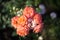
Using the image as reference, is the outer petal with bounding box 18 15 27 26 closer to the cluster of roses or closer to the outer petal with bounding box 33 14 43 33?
Result: the cluster of roses

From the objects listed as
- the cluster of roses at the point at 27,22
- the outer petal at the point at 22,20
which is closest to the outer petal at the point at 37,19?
the cluster of roses at the point at 27,22

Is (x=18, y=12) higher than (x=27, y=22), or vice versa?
(x=18, y=12)

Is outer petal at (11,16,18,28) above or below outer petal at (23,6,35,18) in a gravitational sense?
below

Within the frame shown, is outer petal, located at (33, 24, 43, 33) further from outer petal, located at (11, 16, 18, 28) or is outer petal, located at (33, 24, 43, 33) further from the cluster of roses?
outer petal, located at (11, 16, 18, 28)

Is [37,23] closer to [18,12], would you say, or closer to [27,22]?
[27,22]

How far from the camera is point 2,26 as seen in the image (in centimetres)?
223

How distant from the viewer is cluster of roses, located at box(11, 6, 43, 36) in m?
2.13

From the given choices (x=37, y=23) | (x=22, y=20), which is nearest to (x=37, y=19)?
(x=37, y=23)

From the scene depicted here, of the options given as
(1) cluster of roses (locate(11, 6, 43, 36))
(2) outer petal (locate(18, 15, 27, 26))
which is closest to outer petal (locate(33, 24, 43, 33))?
(1) cluster of roses (locate(11, 6, 43, 36))

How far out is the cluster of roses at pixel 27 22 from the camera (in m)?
2.13

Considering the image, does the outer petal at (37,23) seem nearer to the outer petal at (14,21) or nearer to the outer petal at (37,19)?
the outer petal at (37,19)

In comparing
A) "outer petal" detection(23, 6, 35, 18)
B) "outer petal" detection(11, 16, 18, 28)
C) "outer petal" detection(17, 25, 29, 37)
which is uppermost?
"outer petal" detection(23, 6, 35, 18)

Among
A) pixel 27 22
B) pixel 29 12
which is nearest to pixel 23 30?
pixel 27 22

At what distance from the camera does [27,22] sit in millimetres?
2143
